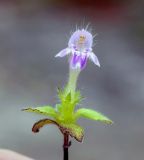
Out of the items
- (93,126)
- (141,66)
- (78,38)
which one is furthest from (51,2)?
(78,38)

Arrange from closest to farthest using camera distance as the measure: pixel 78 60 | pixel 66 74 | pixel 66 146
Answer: pixel 66 146 < pixel 78 60 < pixel 66 74

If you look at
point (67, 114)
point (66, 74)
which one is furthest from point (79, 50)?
point (66, 74)

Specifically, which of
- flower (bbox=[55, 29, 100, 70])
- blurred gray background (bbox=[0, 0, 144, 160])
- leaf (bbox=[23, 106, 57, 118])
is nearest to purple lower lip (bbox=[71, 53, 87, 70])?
flower (bbox=[55, 29, 100, 70])

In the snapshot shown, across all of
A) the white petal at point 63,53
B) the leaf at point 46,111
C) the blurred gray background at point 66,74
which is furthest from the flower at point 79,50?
the blurred gray background at point 66,74

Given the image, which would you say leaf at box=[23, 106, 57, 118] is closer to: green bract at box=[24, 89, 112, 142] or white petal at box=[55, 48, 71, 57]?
green bract at box=[24, 89, 112, 142]

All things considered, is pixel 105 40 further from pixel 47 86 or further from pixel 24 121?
pixel 24 121

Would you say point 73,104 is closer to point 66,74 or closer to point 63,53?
point 63,53
